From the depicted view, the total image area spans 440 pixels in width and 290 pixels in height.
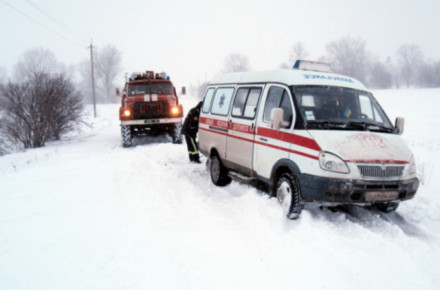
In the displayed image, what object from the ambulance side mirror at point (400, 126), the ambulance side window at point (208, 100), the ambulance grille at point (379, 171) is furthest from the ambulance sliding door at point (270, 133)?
the ambulance side window at point (208, 100)

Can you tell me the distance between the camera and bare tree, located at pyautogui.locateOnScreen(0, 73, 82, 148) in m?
14.1

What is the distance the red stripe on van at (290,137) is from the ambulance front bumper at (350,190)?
0.41 m

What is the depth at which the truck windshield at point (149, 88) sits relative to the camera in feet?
41.8

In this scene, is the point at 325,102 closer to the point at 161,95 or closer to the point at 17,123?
the point at 161,95

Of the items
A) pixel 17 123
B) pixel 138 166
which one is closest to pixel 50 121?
pixel 17 123

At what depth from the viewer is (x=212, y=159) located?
7.26 m

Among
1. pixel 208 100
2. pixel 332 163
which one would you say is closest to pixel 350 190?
pixel 332 163

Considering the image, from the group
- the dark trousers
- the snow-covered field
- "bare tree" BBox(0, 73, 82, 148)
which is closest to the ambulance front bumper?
the snow-covered field

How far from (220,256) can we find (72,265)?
163 cm

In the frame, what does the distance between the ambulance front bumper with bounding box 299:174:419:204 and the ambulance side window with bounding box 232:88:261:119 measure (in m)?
1.88

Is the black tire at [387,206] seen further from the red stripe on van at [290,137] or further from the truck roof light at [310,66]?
the truck roof light at [310,66]

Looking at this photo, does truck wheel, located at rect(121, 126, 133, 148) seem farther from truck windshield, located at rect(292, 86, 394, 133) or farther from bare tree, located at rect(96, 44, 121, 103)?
bare tree, located at rect(96, 44, 121, 103)

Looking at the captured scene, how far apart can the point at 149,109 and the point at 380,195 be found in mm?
9634

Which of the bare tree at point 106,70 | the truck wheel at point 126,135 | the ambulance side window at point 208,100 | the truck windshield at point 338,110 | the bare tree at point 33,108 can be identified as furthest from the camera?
the bare tree at point 106,70
